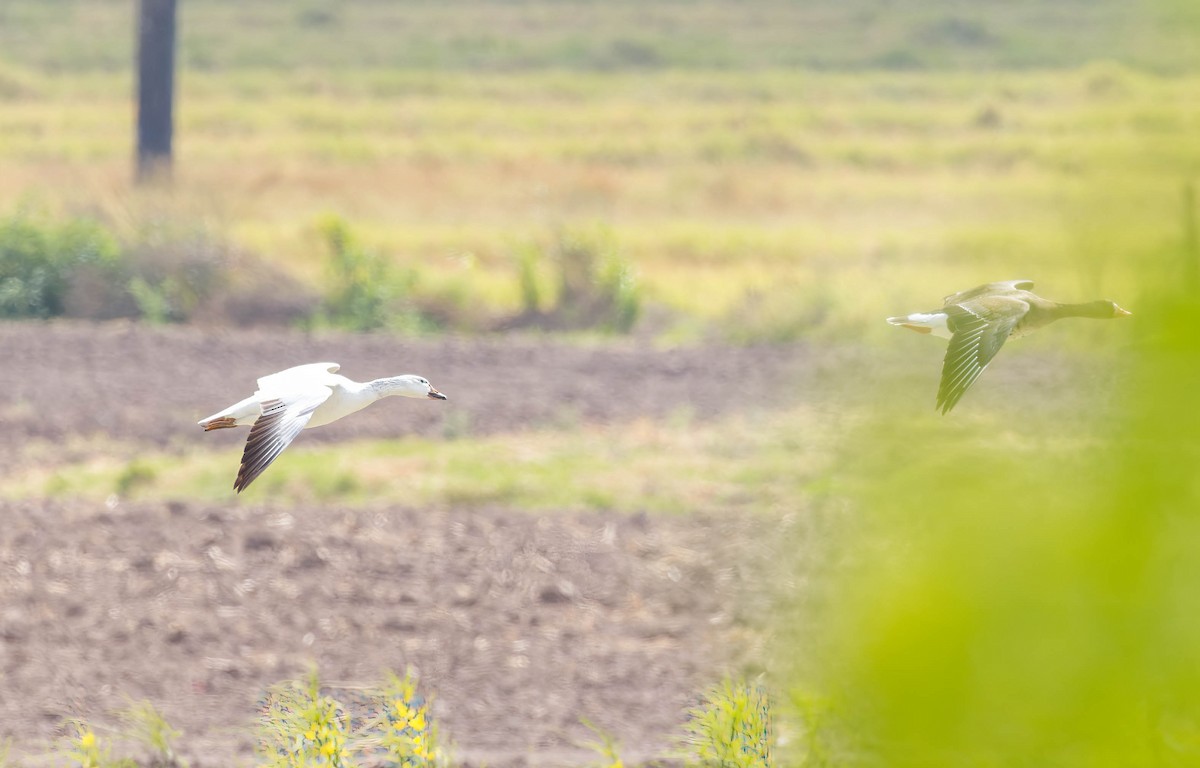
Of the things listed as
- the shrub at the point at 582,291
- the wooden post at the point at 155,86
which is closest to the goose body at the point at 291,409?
the shrub at the point at 582,291

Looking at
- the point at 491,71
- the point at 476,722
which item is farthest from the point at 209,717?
the point at 491,71

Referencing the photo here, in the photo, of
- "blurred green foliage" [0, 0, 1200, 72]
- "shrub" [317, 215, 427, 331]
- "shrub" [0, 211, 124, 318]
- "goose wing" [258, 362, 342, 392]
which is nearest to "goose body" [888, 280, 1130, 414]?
"goose wing" [258, 362, 342, 392]

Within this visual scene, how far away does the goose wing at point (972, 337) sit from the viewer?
0.85 m

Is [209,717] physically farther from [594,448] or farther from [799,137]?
[799,137]

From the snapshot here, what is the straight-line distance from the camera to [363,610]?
6867 mm

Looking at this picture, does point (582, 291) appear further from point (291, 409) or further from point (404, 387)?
point (404, 387)

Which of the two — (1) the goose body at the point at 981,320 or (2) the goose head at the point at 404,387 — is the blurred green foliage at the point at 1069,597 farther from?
(2) the goose head at the point at 404,387

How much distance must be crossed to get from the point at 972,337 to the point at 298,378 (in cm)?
46

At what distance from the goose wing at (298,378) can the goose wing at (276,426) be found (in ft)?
0.12

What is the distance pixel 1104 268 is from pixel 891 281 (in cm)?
1502

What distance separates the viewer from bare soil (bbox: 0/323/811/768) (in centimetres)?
571

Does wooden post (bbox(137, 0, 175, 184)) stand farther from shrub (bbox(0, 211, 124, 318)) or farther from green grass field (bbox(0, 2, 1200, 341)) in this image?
shrub (bbox(0, 211, 124, 318))

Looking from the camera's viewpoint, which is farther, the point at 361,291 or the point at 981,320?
the point at 361,291

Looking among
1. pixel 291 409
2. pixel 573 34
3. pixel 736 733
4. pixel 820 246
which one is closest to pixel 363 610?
pixel 736 733
